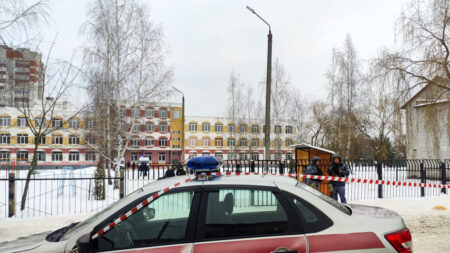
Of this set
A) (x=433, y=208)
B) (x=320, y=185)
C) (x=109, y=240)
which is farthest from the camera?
(x=320, y=185)

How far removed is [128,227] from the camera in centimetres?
300

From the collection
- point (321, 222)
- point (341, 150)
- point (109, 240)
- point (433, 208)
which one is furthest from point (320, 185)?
point (341, 150)

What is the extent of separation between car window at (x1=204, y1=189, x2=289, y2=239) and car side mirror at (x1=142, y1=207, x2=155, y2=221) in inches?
24.5

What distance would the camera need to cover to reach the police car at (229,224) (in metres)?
2.83

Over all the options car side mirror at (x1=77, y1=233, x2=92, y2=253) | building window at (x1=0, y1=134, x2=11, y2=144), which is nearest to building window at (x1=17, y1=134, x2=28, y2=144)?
building window at (x1=0, y1=134, x2=11, y2=144)

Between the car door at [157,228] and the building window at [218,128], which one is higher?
the building window at [218,128]

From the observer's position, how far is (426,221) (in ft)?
27.7

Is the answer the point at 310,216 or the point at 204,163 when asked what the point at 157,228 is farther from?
the point at 310,216

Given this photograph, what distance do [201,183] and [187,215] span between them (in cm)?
32

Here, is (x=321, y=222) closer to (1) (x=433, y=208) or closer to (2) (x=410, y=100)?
(1) (x=433, y=208)

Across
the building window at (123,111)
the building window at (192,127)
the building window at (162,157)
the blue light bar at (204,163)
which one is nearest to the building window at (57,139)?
the building window at (162,157)

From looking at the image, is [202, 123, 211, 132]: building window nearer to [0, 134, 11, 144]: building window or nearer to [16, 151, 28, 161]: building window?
[16, 151, 28, 161]: building window

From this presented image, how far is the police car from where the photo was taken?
2830 mm

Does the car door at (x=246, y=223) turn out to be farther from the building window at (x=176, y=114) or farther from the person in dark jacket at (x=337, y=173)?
the building window at (x=176, y=114)
